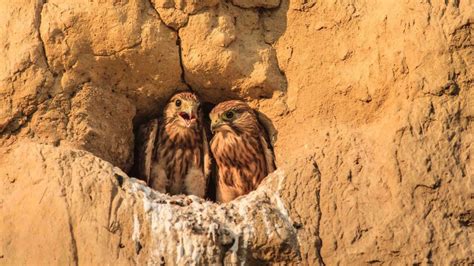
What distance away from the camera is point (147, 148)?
7.45 meters

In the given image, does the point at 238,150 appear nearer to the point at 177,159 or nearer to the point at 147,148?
the point at 177,159

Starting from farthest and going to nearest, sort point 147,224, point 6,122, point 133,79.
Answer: point 133,79
point 6,122
point 147,224

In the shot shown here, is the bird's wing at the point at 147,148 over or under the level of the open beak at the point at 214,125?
under

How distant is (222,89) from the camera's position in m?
7.38

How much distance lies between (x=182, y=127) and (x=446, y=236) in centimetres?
244

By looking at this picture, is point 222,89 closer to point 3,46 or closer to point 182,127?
point 182,127

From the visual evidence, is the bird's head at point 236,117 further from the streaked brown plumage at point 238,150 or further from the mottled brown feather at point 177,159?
the mottled brown feather at point 177,159

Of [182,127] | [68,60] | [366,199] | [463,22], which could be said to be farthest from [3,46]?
[463,22]

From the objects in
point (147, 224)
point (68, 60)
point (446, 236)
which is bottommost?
point (147, 224)

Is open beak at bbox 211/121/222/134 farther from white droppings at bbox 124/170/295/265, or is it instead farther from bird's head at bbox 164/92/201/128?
white droppings at bbox 124/170/295/265

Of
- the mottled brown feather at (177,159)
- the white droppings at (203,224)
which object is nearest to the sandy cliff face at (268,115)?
the white droppings at (203,224)

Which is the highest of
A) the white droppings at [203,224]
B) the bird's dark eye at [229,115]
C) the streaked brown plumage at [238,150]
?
the bird's dark eye at [229,115]

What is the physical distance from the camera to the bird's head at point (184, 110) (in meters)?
7.33

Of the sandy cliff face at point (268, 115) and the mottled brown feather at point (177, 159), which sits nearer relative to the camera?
the sandy cliff face at point (268, 115)
